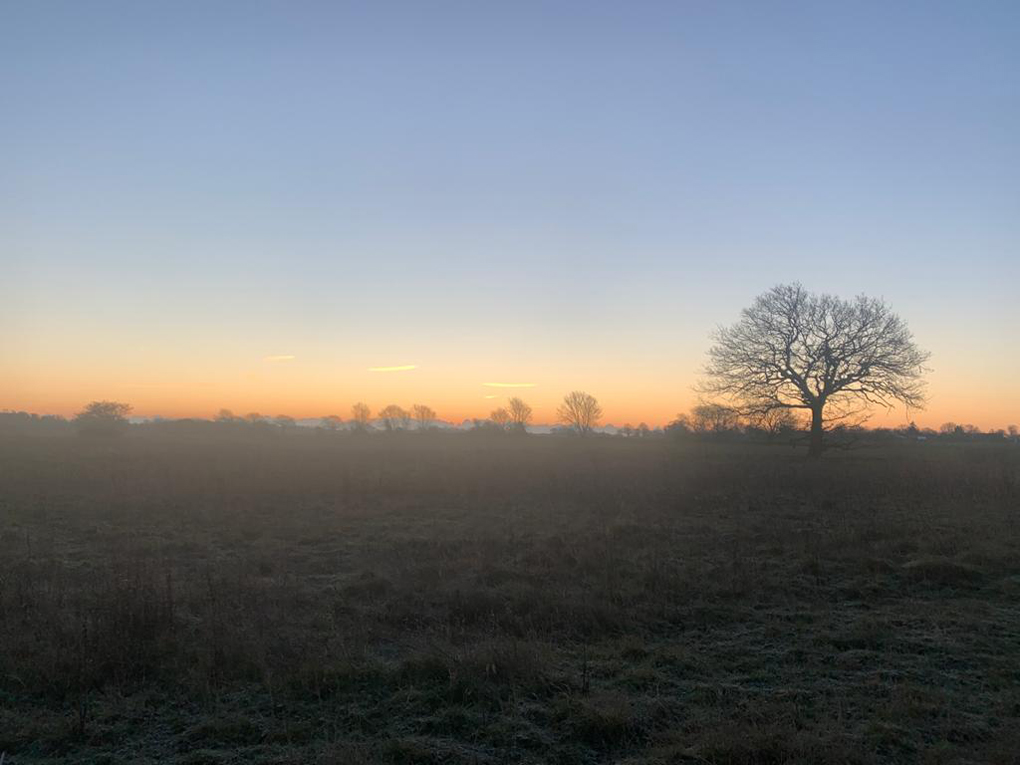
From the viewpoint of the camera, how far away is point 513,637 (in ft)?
21.8

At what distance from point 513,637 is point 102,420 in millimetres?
55148

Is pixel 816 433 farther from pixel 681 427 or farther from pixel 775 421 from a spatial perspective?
pixel 681 427

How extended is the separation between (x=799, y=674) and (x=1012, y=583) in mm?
5063

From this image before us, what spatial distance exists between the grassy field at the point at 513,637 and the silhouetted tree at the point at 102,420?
40341 millimetres

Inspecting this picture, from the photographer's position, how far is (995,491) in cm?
1691

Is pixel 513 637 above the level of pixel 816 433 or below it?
below

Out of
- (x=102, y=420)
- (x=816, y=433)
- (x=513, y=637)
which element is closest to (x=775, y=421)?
(x=816, y=433)

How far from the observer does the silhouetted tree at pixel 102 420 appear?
49.9 m

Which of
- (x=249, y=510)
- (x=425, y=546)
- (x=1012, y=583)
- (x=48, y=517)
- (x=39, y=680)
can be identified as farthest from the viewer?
(x=249, y=510)

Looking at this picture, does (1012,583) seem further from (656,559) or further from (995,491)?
(995,491)

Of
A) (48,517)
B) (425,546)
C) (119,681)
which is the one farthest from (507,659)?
(48,517)

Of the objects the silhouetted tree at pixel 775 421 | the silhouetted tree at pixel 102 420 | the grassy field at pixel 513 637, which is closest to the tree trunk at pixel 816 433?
the silhouetted tree at pixel 775 421

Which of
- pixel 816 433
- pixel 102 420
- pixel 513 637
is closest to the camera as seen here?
pixel 513 637

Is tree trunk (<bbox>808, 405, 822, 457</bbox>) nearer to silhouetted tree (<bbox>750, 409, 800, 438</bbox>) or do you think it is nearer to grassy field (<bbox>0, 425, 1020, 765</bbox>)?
silhouetted tree (<bbox>750, 409, 800, 438</bbox>)
